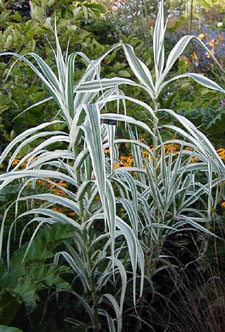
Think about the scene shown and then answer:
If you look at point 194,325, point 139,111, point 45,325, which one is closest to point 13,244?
point 45,325

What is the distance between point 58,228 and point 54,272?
14 centimetres

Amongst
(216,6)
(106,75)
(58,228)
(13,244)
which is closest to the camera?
(58,228)

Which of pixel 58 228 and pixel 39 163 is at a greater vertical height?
pixel 39 163

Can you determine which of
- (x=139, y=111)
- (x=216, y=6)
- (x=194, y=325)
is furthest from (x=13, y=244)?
(x=216, y=6)

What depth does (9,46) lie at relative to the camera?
10.5ft

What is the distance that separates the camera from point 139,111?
10.7 feet

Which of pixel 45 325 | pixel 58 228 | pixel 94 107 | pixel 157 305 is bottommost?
pixel 157 305

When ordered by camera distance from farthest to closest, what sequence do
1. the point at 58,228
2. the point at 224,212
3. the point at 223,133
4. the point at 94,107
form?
1. the point at 223,133
2. the point at 224,212
3. the point at 58,228
4. the point at 94,107

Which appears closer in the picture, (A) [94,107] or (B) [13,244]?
(A) [94,107]

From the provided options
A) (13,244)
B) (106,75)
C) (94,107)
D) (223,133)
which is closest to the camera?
(94,107)

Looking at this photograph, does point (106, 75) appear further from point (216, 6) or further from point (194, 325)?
point (216, 6)

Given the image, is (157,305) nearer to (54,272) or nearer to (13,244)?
(13,244)

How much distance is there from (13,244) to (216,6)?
8487mm

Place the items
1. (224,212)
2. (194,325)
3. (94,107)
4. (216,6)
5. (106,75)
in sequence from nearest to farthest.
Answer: (94,107), (194,325), (224,212), (106,75), (216,6)
